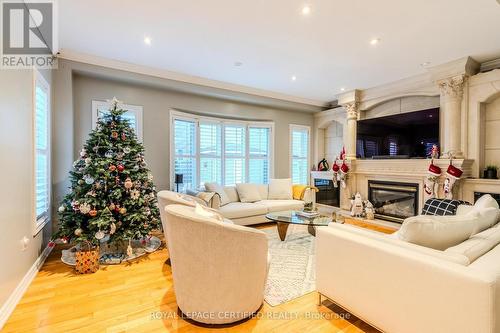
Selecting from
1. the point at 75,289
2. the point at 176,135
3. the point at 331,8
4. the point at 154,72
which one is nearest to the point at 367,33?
the point at 331,8

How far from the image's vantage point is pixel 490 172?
151 inches

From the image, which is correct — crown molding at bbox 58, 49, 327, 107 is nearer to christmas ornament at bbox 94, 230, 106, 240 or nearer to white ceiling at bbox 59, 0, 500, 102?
white ceiling at bbox 59, 0, 500, 102

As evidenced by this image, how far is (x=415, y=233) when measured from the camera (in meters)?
1.67

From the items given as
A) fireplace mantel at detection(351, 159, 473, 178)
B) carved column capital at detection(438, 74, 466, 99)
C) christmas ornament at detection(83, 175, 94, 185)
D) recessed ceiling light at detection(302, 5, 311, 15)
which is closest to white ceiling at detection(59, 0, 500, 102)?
recessed ceiling light at detection(302, 5, 311, 15)

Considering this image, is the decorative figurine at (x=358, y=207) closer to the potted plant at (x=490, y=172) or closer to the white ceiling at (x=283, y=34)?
the potted plant at (x=490, y=172)

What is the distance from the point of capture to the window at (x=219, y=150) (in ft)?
16.6

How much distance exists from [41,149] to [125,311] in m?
2.42

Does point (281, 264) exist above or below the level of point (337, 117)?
below

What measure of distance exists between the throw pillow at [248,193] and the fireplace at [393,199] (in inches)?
99.6

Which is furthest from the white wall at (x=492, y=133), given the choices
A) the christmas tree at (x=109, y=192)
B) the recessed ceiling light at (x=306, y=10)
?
the christmas tree at (x=109, y=192)

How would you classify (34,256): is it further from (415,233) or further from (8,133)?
(415,233)

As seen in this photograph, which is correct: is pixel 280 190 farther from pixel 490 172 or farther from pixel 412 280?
pixel 412 280

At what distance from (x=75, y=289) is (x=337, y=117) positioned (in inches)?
242

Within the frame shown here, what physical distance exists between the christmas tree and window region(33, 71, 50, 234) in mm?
270
